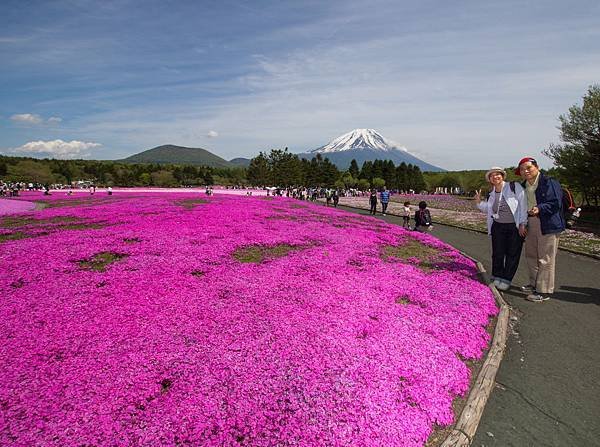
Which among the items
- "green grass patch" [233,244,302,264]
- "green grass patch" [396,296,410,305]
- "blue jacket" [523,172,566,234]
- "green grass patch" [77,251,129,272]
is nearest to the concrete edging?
"green grass patch" [396,296,410,305]

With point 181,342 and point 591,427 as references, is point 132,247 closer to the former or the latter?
point 181,342

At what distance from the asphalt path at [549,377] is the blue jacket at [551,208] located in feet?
7.42

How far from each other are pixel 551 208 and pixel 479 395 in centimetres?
619

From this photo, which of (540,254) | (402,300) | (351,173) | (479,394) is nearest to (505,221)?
(540,254)

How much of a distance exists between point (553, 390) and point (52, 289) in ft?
36.4

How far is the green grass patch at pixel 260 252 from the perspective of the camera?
12688 mm

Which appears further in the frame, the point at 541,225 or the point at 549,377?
the point at 541,225

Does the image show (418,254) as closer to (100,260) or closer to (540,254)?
(540,254)

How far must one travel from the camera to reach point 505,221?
417 inches

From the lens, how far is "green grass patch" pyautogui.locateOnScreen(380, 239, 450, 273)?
45.0 feet

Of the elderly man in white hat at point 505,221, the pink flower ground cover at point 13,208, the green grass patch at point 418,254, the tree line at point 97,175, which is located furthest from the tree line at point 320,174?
the elderly man in white hat at point 505,221

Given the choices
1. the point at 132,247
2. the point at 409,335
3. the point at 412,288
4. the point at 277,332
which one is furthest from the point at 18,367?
the point at 412,288

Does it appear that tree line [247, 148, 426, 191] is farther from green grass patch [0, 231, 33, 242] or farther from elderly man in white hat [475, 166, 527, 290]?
elderly man in white hat [475, 166, 527, 290]

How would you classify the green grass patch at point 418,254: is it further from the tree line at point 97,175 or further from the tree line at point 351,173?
the tree line at point 97,175
